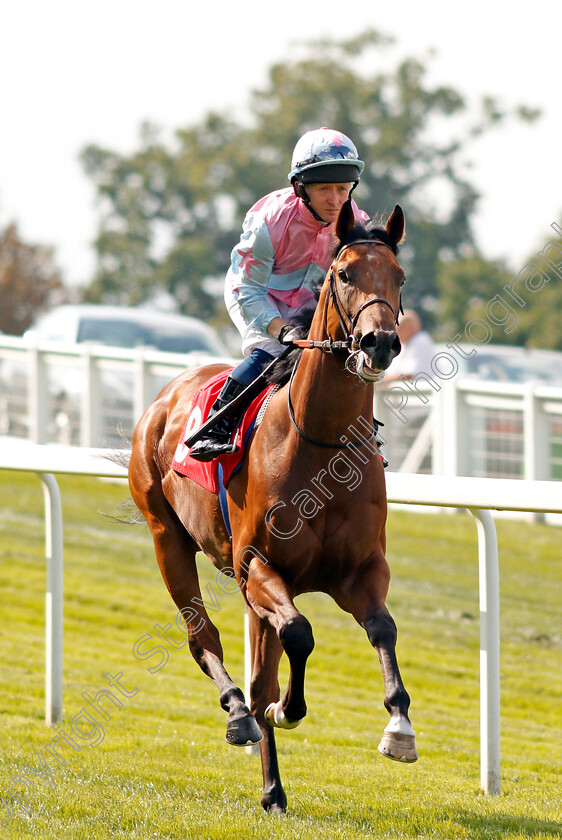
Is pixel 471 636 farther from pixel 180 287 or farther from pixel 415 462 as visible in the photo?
pixel 180 287

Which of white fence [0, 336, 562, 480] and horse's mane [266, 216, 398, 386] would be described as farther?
white fence [0, 336, 562, 480]

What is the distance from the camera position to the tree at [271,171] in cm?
3753

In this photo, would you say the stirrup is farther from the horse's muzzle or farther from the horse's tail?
the horse's tail

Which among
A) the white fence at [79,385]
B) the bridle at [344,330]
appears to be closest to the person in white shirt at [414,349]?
the white fence at [79,385]

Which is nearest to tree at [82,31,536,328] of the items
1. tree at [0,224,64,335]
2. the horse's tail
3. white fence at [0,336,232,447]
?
tree at [0,224,64,335]

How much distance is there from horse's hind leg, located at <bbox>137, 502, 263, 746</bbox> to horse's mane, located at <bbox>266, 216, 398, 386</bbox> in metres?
1.10

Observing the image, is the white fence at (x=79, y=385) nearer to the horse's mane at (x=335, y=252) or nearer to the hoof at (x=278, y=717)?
the horse's mane at (x=335, y=252)

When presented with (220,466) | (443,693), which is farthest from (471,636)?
(220,466)

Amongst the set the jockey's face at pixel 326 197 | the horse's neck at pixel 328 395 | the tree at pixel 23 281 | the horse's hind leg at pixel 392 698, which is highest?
the tree at pixel 23 281

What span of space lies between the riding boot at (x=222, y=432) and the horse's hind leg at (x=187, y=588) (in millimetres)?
782

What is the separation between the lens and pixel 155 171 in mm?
40938

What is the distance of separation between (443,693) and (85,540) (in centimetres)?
478

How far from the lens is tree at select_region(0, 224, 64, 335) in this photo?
34.2 m

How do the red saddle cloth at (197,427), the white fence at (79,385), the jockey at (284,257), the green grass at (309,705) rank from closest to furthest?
the green grass at (309,705), the jockey at (284,257), the red saddle cloth at (197,427), the white fence at (79,385)
